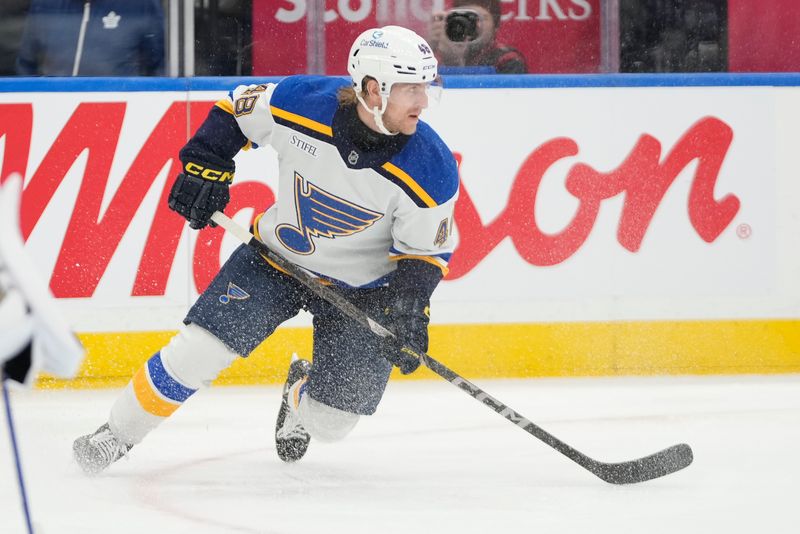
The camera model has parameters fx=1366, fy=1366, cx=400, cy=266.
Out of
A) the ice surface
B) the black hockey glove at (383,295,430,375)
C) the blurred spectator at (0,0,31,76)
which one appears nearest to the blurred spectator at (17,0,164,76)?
the blurred spectator at (0,0,31,76)

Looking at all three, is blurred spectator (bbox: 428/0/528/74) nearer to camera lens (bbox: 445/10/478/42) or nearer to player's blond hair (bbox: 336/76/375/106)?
camera lens (bbox: 445/10/478/42)

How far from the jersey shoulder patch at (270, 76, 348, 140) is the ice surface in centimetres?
76

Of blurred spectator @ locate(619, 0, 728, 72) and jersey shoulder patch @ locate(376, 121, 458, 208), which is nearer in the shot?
jersey shoulder patch @ locate(376, 121, 458, 208)

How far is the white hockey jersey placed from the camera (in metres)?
2.88

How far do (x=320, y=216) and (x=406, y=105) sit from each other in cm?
33

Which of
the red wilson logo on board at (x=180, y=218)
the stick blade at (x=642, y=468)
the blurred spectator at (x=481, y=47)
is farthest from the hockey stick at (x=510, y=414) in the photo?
the blurred spectator at (x=481, y=47)

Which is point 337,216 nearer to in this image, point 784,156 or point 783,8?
point 784,156

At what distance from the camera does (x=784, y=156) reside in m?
4.45

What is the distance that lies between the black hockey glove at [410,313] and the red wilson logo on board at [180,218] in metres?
1.40

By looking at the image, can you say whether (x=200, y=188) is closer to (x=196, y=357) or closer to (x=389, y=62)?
(x=196, y=357)

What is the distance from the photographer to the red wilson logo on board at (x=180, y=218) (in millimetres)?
4164

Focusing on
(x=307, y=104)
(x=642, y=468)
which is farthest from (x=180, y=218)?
(x=642, y=468)

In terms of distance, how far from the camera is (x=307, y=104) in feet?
9.65

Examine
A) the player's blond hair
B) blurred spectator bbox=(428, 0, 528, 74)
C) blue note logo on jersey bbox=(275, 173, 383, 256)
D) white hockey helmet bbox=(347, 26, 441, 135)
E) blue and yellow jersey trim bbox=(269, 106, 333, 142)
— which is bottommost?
blue note logo on jersey bbox=(275, 173, 383, 256)
